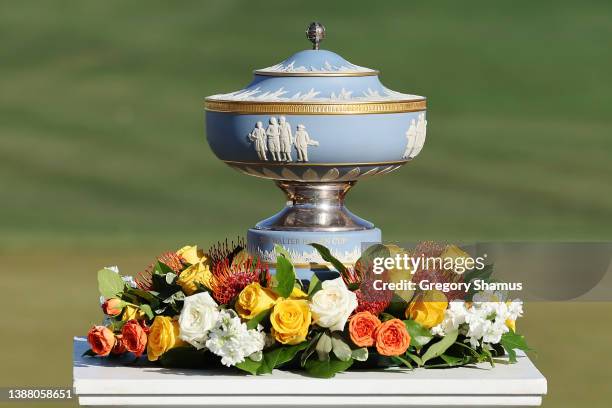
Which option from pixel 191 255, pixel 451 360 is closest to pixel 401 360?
pixel 451 360

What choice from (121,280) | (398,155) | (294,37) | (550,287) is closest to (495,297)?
(550,287)

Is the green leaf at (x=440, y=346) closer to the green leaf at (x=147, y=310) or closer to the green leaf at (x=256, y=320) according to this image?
the green leaf at (x=256, y=320)

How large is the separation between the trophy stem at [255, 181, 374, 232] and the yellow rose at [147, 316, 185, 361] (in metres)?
0.50

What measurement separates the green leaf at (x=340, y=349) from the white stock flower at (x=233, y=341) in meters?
0.20

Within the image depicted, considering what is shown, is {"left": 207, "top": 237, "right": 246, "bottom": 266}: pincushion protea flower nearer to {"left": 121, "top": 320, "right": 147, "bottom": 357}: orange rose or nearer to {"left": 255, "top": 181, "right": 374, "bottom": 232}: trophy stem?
{"left": 255, "top": 181, "right": 374, "bottom": 232}: trophy stem

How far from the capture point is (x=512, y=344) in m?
4.39

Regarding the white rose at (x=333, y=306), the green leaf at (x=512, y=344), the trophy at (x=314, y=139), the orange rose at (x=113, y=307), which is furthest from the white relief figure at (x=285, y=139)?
the green leaf at (x=512, y=344)

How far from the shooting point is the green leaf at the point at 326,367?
13.6 ft

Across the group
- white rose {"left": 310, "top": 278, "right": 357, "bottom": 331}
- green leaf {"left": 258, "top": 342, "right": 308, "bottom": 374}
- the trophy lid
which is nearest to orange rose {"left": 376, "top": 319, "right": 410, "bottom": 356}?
white rose {"left": 310, "top": 278, "right": 357, "bottom": 331}

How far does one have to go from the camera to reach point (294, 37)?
15.9m

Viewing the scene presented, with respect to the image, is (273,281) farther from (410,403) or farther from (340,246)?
(410,403)

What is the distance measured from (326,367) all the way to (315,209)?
622 millimetres

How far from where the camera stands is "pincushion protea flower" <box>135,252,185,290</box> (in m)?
4.54

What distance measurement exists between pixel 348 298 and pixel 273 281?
283 millimetres
